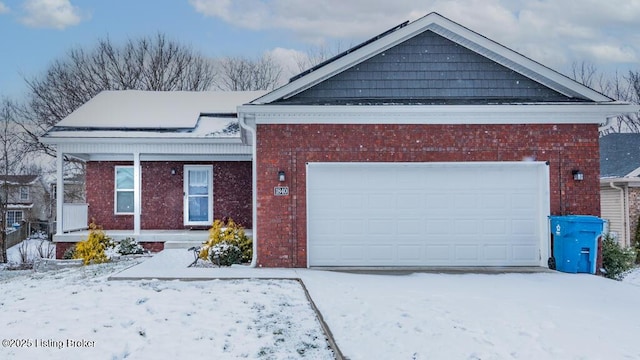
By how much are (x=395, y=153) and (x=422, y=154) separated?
0.55 meters

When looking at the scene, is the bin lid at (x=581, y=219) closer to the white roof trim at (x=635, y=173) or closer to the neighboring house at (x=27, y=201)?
the white roof trim at (x=635, y=173)

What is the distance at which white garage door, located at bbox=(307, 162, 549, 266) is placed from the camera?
10.5 m

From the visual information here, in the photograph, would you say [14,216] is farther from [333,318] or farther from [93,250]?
[333,318]

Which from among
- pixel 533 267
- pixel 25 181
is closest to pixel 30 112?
pixel 25 181

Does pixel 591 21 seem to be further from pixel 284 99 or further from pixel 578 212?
pixel 284 99

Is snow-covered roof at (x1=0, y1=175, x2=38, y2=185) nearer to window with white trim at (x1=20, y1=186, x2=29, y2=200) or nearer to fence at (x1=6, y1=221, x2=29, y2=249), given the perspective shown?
window with white trim at (x1=20, y1=186, x2=29, y2=200)

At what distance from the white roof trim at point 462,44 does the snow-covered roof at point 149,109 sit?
18.6ft

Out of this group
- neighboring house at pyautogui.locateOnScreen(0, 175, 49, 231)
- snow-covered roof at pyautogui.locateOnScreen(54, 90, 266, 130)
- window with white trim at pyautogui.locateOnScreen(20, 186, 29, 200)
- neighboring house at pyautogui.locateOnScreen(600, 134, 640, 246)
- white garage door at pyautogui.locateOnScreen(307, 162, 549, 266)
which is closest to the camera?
white garage door at pyautogui.locateOnScreen(307, 162, 549, 266)

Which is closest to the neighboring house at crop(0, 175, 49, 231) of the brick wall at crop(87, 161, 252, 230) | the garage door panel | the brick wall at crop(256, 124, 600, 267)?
the brick wall at crop(87, 161, 252, 230)

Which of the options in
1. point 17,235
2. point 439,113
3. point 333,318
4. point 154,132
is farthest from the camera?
point 17,235

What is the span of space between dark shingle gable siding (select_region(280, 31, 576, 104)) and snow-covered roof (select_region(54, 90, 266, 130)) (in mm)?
5997

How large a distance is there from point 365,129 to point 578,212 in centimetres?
465

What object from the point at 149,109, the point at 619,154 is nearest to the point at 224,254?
the point at 149,109

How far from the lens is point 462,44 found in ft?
35.9
